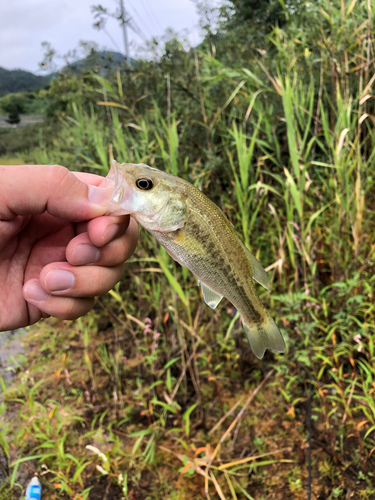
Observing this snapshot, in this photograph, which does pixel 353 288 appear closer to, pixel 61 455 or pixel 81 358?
pixel 61 455

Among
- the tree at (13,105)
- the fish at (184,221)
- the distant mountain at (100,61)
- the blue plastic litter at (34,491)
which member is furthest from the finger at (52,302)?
the tree at (13,105)

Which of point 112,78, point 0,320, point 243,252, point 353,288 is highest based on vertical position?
point 112,78

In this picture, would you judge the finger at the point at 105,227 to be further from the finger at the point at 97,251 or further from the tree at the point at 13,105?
the tree at the point at 13,105

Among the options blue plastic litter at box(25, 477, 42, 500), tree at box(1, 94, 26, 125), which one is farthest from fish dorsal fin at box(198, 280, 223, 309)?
tree at box(1, 94, 26, 125)

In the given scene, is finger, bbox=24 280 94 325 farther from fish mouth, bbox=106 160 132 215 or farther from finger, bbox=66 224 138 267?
fish mouth, bbox=106 160 132 215

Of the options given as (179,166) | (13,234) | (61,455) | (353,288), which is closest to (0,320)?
(13,234)

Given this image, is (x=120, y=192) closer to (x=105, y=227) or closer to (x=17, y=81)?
(x=105, y=227)

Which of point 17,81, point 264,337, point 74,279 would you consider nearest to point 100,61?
point 74,279
